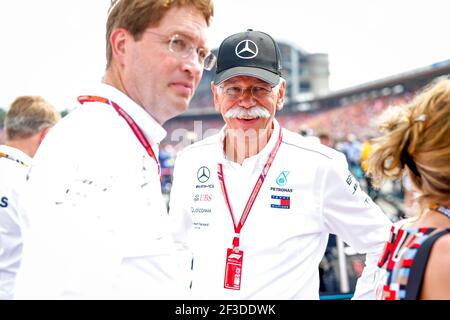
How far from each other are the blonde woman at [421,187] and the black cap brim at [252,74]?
0.96 meters

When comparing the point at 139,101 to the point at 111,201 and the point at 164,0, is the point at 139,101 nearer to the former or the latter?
the point at 164,0

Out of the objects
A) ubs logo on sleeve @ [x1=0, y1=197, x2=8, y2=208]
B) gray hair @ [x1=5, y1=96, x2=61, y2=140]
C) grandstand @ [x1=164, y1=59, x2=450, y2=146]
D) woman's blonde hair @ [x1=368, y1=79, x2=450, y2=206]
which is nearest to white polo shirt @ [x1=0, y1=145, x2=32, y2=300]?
ubs logo on sleeve @ [x1=0, y1=197, x2=8, y2=208]

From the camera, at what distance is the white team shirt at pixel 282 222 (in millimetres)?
2131

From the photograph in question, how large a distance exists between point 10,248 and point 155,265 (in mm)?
1798

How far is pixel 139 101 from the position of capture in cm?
136

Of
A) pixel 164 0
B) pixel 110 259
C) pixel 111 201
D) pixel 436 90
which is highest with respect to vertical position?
pixel 164 0

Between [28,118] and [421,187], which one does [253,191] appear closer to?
[421,187]

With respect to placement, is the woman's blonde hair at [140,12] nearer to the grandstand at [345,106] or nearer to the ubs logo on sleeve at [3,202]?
the ubs logo on sleeve at [3,202]

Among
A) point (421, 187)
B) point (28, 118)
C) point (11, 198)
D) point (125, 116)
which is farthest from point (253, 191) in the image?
point (28, 118)

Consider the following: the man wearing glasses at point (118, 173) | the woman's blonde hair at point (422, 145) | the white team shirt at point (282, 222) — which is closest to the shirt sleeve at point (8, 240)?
the white team shirt at point (282, 222)
